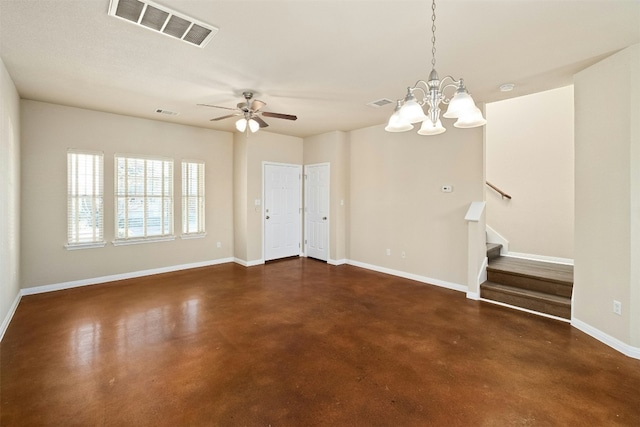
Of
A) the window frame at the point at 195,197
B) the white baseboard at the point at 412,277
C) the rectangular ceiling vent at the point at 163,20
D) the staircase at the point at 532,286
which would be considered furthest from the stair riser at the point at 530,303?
the window frame at the point at 195,197

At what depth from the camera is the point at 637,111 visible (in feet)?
8.83

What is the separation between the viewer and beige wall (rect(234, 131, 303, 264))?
6.04 m

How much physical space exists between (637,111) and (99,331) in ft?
18.8

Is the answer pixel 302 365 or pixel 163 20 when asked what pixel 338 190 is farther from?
pixel 163 20

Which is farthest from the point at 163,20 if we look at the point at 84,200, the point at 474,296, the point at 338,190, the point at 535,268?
the point at 535,268

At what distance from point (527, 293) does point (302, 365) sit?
3.09 metres

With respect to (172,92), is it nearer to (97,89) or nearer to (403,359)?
(97,89)

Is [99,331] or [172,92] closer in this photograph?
[99,331]

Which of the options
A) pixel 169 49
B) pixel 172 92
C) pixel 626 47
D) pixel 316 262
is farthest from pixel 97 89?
pixel 626 47

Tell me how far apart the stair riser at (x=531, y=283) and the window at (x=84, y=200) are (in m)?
6.15

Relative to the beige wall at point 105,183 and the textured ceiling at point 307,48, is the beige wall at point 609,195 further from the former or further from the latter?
the beige wall at point 105,183

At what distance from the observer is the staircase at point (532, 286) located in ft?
11.7

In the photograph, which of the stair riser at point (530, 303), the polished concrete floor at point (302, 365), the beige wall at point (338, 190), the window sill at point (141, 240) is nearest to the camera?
the polished concrete floor at point (302, 365)

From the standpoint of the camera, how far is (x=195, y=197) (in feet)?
19.2
